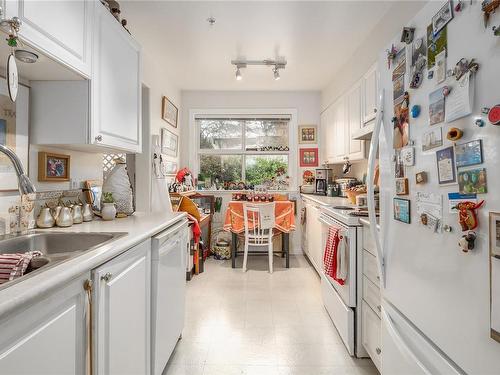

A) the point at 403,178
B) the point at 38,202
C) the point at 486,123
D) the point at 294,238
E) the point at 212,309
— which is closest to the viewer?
the point at 486,123

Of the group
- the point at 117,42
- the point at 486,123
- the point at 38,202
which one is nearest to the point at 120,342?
the point at 38,202

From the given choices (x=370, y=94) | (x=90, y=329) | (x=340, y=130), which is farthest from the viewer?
(x=340, y=130)

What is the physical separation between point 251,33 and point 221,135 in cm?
218

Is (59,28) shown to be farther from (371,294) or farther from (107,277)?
(371,294)

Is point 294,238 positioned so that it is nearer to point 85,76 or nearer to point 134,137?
point 134,137

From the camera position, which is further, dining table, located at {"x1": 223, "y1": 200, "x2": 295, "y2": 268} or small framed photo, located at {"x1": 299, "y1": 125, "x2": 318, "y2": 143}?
small framed photo, located at {"x1": 299, "y1": 125, "x2": 318, "y2": 143}

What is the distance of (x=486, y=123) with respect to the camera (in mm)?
700

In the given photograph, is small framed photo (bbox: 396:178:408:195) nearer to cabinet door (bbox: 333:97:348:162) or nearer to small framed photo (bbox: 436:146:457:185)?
small framed photo (bbox: 436:146:457:185)

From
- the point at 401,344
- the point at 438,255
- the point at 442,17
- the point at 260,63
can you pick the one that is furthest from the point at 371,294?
the point at 260,63

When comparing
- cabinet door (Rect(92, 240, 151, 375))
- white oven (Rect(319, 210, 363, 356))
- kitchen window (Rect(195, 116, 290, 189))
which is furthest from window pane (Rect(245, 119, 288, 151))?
cabinet door (Rect(92, 240, 151, 375))

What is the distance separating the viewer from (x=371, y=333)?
5.61 feet

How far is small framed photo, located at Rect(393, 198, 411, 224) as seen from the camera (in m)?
1.08

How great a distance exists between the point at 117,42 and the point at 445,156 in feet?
6.15

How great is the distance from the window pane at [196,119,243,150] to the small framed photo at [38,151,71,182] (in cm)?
306
